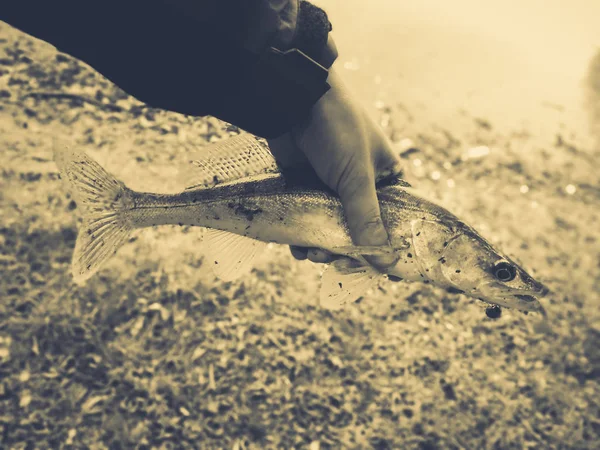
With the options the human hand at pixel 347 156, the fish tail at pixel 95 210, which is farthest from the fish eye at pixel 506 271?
the fish tail at pixel 95 210

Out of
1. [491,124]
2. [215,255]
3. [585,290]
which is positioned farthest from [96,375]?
[491,124]

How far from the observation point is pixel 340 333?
4.68 m

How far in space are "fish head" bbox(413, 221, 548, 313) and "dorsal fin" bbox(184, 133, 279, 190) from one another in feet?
3.06

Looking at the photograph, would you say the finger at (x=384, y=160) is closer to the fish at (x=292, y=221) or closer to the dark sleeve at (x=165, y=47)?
the fish at (x=292, y=221)

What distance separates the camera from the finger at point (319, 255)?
2.57 meters

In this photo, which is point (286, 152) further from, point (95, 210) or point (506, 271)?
point (506, 271)

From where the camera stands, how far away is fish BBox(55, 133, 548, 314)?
7.70 feet

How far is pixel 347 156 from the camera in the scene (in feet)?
7.48

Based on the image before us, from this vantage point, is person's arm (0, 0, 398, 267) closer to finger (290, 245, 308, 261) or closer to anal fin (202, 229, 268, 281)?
finger (290, 245, 308, 261)

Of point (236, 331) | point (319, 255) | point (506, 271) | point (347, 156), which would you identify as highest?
point (347, 156)

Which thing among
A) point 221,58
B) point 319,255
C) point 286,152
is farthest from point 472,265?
point 221,58

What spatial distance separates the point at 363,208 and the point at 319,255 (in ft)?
1.46

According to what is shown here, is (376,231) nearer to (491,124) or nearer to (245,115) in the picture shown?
(245,115)

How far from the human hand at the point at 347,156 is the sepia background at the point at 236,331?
1324mm
